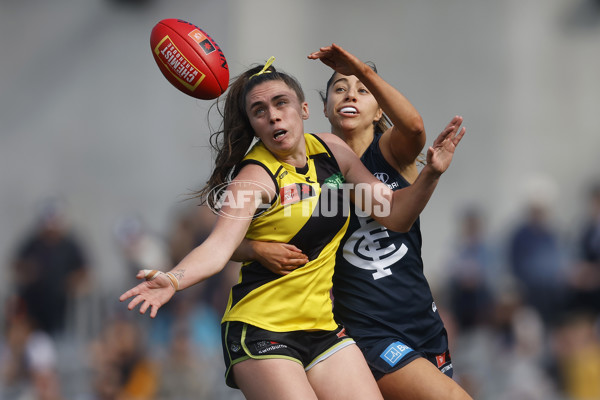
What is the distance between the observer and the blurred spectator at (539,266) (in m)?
10.0

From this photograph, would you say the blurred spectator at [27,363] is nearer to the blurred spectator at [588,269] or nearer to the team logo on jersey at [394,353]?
the blurred spectator at [588,269]

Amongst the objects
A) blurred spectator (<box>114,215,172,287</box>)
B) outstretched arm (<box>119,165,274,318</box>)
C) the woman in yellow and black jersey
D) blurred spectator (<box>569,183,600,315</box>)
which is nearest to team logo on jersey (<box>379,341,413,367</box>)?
the woman in yellow and black jersey

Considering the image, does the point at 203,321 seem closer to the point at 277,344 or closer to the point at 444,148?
the point at 277,344

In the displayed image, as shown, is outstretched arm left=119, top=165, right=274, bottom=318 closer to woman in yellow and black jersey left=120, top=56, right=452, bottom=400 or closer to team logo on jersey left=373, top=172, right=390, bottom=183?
woman in yellow and black jersey left=120, top=56, right=452, bottom=400

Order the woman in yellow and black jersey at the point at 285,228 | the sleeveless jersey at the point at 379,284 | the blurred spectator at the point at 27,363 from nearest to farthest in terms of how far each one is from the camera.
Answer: the woman in yellow and black jersey at the point at 285,228 < the sleeveless jersey at the point at 379,284 < the blurred spectator at the point at 27,363

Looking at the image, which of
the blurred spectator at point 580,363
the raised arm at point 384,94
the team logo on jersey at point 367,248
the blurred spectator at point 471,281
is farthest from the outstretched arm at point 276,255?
the blurred spectator at point 580,363

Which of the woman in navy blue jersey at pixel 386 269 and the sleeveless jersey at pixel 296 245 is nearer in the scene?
the sleeveless jersey at pixel 296 245

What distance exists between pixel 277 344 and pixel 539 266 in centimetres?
682

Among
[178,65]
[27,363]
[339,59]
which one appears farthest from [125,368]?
Result: [339,59]

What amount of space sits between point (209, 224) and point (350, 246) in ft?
17.5

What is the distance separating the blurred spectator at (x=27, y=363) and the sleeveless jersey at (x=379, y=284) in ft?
20.4

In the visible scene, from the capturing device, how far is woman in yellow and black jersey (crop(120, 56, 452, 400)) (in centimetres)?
391

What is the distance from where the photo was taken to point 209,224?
382 inches

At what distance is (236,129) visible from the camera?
4.29 meters
